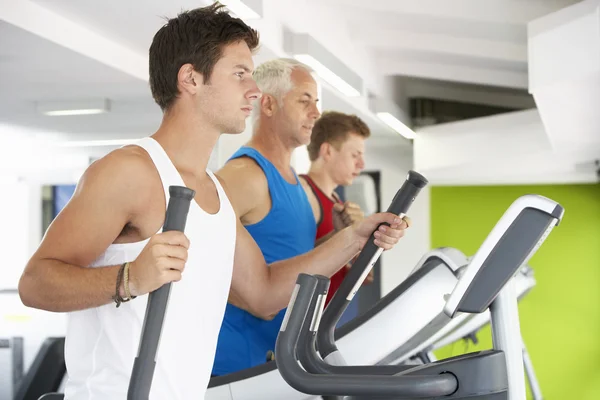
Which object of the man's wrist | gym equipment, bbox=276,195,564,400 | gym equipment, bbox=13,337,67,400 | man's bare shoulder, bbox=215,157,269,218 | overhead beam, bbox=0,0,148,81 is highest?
overhead beam, bbox=0,0,148,81

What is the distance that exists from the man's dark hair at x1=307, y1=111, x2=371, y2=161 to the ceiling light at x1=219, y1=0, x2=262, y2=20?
71 cm

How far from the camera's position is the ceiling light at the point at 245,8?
132 inches

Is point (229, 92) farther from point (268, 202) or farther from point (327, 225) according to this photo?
point (327, 225)

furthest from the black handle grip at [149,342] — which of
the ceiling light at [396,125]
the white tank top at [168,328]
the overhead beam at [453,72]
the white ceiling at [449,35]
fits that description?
the overhead beam at [453,72]

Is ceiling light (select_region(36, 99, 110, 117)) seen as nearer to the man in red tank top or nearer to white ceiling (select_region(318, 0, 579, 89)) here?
white ceiling (select_region(318, 0, 579, 89))

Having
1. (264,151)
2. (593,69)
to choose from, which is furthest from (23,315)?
(593,69)

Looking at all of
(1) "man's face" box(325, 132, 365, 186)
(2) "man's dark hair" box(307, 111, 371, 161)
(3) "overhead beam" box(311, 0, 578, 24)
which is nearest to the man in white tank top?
(1) "man's face" box(325, 132, 365, 186)

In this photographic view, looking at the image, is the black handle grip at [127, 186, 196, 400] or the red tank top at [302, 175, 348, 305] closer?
the black handle grip at [127, 186, 196, 400]

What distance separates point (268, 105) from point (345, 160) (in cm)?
111

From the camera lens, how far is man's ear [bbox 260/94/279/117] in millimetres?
2951

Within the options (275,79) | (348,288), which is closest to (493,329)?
(348,288)

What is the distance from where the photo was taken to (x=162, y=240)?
127 centimetres

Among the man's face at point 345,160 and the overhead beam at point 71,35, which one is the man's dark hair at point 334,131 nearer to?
the man's face at point 345,160

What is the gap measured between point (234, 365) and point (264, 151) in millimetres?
720
